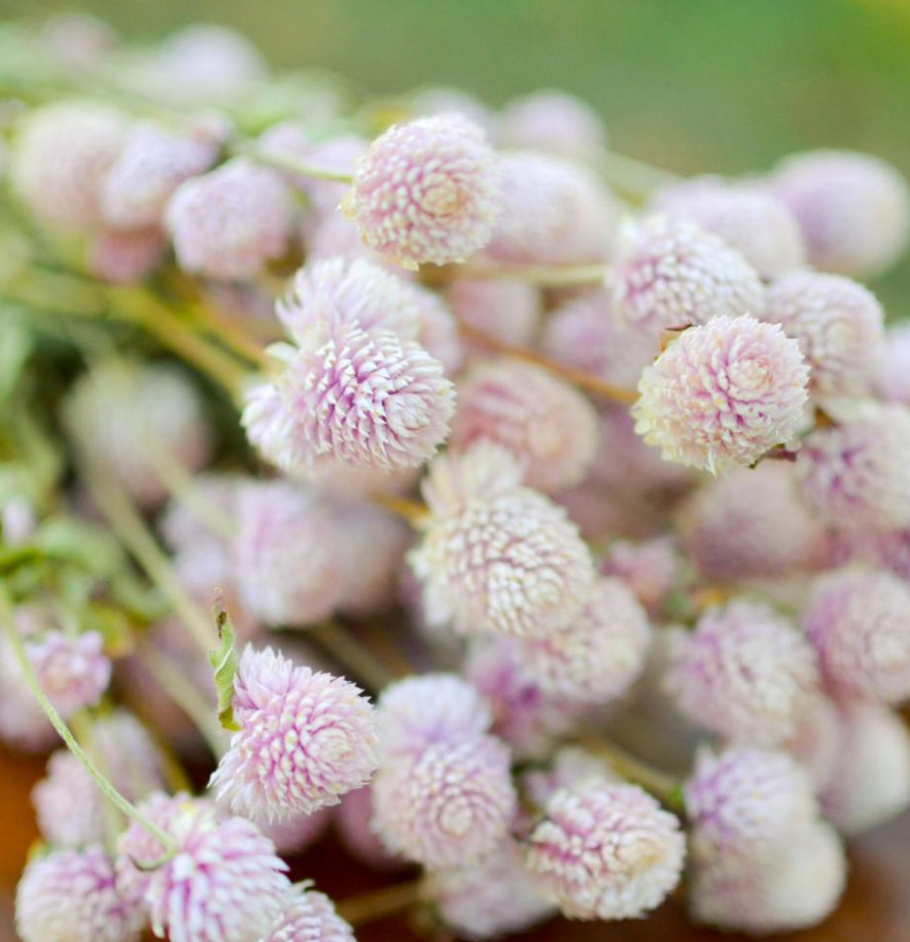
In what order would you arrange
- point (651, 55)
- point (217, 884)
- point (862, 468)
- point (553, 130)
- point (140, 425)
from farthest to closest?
1. point (651, 55)
2. point (553, 130)
3. point (140, 425)
4. point (862, 468)
5. point (217, 884)

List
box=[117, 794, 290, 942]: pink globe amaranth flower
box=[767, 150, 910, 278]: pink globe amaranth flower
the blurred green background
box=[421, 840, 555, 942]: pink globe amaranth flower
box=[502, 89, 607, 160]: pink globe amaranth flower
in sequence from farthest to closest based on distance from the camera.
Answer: the blurred green background < box=[502, 89, 607, 160]: pink globe amaranth flower < box=[767, 150, 910, 278]: pink globe amaranth flower < box=[421, 840, 555, 942]: pink globe amaranth flower < box=[117, 794, 290, 942]: pink globe amaranth flower

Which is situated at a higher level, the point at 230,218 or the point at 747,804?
the point at 230,218

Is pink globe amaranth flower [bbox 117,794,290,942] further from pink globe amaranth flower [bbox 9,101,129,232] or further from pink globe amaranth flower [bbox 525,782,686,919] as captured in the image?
pink globe amaranth flower [bbox 9,101,129,232]

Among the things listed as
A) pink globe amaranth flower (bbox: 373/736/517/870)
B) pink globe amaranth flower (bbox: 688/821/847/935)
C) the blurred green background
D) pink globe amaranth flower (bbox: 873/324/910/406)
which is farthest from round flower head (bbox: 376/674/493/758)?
the blurred green background

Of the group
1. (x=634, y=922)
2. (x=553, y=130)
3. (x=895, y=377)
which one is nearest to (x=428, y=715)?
(x=634, y=922)

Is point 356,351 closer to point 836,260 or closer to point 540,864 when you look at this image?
point 540,864

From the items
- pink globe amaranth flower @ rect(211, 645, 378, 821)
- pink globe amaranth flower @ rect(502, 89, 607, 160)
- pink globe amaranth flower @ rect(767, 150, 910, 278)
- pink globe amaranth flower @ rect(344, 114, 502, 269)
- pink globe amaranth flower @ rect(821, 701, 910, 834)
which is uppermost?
pink globe amaranth flower @ rect(344, 114, 502, 269)

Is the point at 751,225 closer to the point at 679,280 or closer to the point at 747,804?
the point at 679,280
